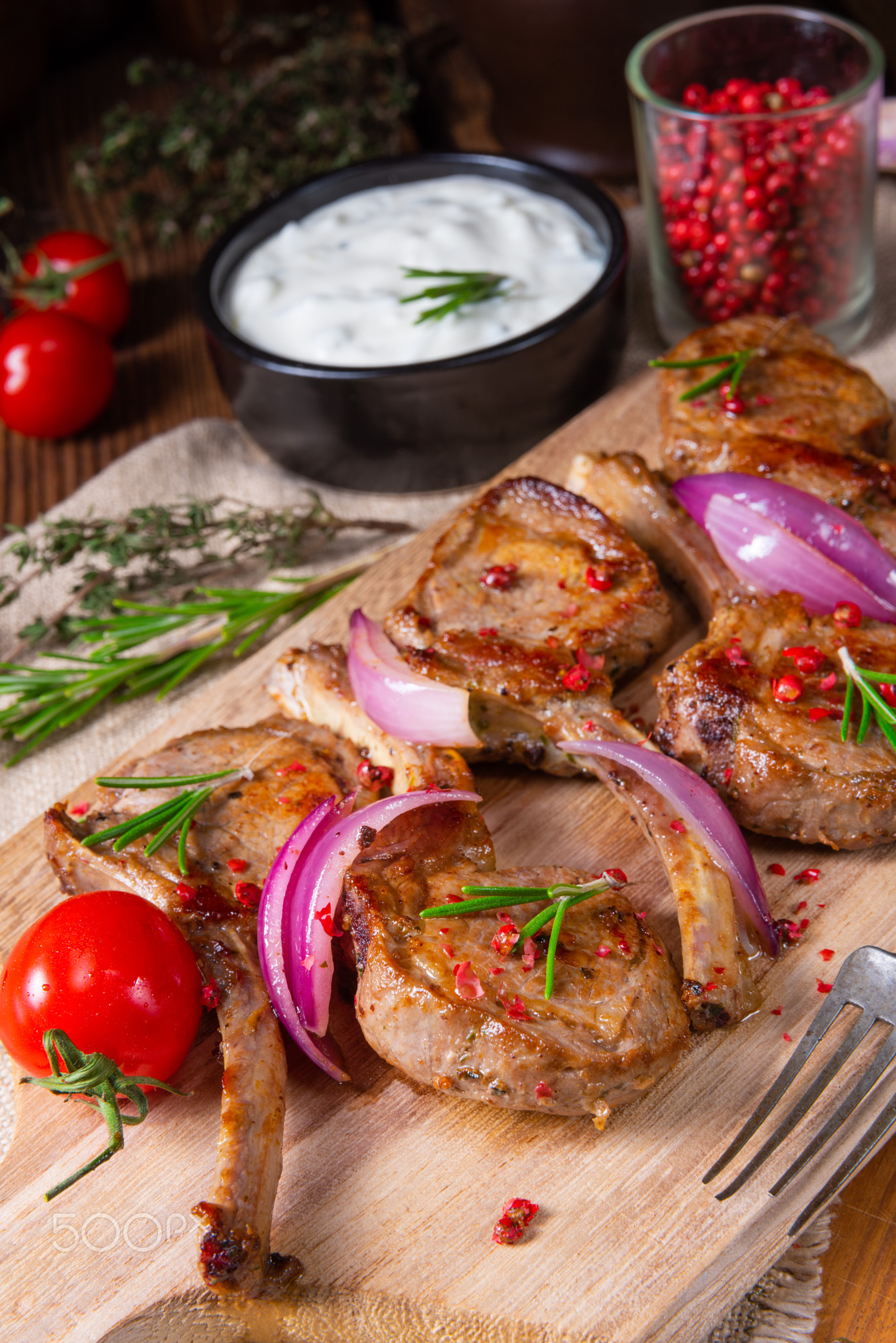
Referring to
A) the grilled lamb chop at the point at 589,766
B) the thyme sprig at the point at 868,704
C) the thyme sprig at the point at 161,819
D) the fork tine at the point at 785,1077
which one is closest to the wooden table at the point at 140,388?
the fork tine at the point at 785,1077

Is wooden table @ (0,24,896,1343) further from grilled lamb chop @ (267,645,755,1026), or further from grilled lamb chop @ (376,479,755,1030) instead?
grilled lamb chop @ (376,479,755,1030)

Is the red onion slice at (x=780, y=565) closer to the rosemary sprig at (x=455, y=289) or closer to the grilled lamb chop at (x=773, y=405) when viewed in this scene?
the grilled lamb chop at (x=773, y=405)

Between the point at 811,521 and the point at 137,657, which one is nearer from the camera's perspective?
the point at 811,521

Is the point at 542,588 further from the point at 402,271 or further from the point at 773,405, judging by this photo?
the point at 402,271

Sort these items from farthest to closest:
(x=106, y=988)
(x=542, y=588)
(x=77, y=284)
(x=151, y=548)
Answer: (x=77, y=284) < (x=151, y=548) < (x=542, y=588) < (x=106, y=988)

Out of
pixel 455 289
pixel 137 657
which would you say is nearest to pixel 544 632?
pixel 137 657
